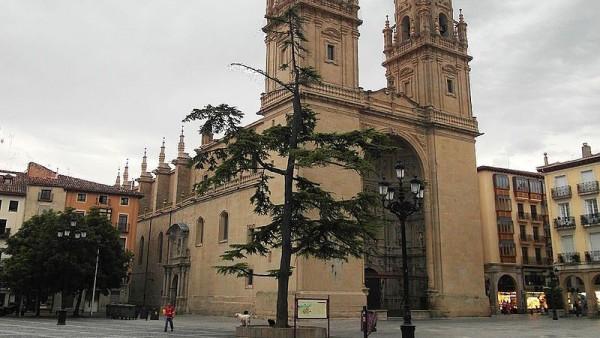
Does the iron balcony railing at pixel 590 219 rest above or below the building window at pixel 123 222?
below

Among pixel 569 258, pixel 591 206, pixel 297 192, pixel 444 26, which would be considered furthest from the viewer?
pixel 444 26

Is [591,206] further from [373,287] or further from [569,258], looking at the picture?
[373,287]

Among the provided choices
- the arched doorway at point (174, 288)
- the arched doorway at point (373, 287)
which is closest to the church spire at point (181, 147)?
the arched doorway at point (174, 288)

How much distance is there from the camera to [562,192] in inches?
1706

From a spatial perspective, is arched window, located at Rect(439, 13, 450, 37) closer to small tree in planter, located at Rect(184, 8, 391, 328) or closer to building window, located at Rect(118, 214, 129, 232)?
small tree in planter, located at Rect(184, 8, 391, 328)

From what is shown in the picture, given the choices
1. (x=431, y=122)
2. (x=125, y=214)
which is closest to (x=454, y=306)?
(x=431, y=122)

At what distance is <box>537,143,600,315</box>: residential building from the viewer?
40.9 meters

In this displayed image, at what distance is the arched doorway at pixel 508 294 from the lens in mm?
50750

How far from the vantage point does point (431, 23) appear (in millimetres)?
42250

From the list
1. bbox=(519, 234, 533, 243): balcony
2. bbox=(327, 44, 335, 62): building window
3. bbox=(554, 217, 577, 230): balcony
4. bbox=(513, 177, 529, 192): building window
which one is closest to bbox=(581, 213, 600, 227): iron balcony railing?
bbox=(554, 217, 577, 230): balcony

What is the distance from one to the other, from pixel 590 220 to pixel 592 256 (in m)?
2.63

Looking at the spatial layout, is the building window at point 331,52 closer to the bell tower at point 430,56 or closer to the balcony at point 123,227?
the bell tower at point 430,56

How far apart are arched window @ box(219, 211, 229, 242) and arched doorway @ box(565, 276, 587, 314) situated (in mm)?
26437

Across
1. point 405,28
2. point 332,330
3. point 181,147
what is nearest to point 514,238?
point 405,28
